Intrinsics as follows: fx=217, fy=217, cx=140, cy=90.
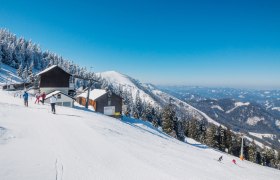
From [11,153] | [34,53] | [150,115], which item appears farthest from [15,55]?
[11,153]

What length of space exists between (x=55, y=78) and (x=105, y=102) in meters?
17.7

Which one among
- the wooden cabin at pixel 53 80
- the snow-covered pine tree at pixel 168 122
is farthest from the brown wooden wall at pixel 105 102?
the snow-covered pine tree at pixel 168 122

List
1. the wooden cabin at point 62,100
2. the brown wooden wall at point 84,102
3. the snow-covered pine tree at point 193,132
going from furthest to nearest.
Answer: the snow-covered pine tree at point 193,132 → the brown wooden wall at point 84,102 → the wooden cabin at point 62,100

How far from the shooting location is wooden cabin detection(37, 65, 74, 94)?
4991 centimetres

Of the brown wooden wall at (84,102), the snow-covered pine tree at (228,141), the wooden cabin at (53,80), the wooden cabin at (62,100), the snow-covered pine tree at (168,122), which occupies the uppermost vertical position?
the wooden cabin at (53,80)

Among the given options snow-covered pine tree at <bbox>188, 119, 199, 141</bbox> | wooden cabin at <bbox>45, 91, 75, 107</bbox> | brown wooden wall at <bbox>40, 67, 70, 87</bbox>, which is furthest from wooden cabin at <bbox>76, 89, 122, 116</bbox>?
snow-covered pine tree at <bbox>188, 119, 199, 141</bbox>

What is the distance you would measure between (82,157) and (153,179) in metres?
3.33

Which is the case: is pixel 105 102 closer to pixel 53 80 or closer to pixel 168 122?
pixel 53 80

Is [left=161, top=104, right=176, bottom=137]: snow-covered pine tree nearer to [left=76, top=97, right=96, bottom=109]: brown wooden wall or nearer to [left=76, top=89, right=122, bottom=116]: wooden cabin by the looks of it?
[left=76, top=89, right=122, bottom=116]: wooden cabin

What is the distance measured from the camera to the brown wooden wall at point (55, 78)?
50062mm

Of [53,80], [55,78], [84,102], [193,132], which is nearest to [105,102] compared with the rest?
[84,102]

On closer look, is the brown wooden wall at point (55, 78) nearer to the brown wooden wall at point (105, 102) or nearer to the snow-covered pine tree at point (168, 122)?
the brown wooden wall at point (105, 102)

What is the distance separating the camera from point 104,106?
6456cm

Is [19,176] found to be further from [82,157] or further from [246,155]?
[246,155]
